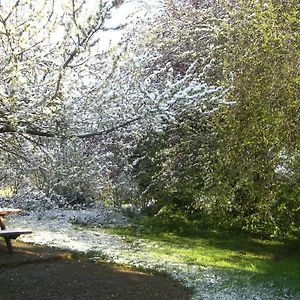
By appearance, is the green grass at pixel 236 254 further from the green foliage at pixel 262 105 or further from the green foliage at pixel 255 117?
the green foliage at pixel 262 105

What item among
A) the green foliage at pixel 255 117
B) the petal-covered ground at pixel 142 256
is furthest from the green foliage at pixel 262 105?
the petal-covered ground at pixel 142 256

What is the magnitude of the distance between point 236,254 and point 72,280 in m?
4.01

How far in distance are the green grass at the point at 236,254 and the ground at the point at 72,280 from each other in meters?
1.26

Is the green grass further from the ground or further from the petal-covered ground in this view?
the ground

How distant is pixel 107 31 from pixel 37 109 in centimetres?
113

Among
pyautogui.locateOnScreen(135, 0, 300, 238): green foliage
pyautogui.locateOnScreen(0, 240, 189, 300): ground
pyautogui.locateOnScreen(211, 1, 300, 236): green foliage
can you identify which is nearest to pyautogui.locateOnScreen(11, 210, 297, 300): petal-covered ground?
pyautogui.locateOnScreen(0, 240, 189, 300): ground

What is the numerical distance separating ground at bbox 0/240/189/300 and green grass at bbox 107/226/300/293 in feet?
4.13

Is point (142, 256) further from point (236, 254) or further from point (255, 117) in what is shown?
point (255, 117)

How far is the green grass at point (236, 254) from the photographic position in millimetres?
7742

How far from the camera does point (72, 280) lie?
22.4 feet

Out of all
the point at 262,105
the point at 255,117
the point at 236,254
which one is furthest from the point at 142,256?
the point at 262,105

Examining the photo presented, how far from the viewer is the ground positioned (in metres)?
6.27

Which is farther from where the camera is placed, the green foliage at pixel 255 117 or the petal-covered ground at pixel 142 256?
the green foliage at pixel 255 117

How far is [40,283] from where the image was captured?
21.6ft
